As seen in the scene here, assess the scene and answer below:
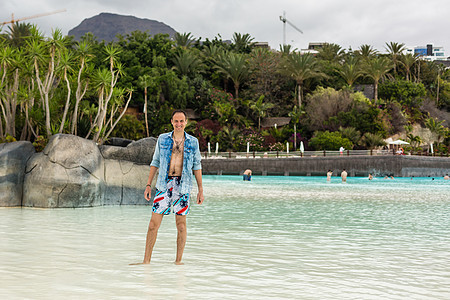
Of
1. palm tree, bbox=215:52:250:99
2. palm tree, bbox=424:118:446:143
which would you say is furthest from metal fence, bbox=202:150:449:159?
palm tree, bbox=215:52:250:99

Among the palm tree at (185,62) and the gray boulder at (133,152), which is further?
the palm tree at (185,62)

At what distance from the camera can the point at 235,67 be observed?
72812mm

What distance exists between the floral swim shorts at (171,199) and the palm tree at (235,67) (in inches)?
2606

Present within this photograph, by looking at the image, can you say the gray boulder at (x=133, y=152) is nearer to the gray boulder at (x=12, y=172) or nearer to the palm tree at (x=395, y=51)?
the gray boulder at (x=12, y=172)

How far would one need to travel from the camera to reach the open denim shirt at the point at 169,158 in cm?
690

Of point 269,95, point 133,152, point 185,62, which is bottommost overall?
point 133,152

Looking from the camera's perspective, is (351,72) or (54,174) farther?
(351,72)

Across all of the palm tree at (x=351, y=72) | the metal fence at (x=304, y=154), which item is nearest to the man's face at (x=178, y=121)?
the metal fence at (x=304, y=154)

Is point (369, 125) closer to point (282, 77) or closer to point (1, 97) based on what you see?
point (282, 77)

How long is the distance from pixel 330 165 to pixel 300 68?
72.4ft

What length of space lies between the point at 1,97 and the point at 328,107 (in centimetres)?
4663

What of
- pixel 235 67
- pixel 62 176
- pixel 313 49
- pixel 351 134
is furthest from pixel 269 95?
pixel 62 176

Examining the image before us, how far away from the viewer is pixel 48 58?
1989 centimetres

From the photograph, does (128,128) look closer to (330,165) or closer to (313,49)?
(330,165)
